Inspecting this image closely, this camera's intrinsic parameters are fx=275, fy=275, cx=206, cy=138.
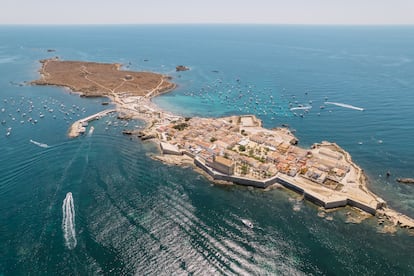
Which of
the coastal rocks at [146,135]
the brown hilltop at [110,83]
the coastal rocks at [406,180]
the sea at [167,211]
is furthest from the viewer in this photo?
the brown hilltop at [110,83]

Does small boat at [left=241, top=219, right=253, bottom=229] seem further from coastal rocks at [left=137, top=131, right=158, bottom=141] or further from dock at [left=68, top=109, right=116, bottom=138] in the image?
dock at [left=68, top=109, right=116, bottom=138]

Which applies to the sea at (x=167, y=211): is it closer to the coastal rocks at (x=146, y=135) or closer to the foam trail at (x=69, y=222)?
the foam trail at (x=69, y=222)

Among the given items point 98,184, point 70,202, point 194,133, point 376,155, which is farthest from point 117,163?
point 376,155

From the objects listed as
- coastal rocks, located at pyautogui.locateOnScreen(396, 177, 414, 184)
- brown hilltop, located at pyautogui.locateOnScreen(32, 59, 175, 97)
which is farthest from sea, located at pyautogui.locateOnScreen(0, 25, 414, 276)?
brown hilltop, located at pyautogui.locateOnScreen(32, 59, 175, 97)

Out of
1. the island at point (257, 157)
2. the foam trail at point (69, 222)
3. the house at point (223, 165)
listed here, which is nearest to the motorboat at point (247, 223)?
the island at point (257, 157)

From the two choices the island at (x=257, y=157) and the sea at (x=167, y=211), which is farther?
the island at (x=257, y=157)

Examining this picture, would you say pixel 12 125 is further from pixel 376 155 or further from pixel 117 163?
pixel 376 155

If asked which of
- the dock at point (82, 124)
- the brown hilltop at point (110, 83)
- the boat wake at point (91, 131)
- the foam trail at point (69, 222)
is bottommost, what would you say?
the foam trail at point (69, 222)

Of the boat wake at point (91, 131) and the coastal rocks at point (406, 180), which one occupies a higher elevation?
the boat wake at point (91, 131)
